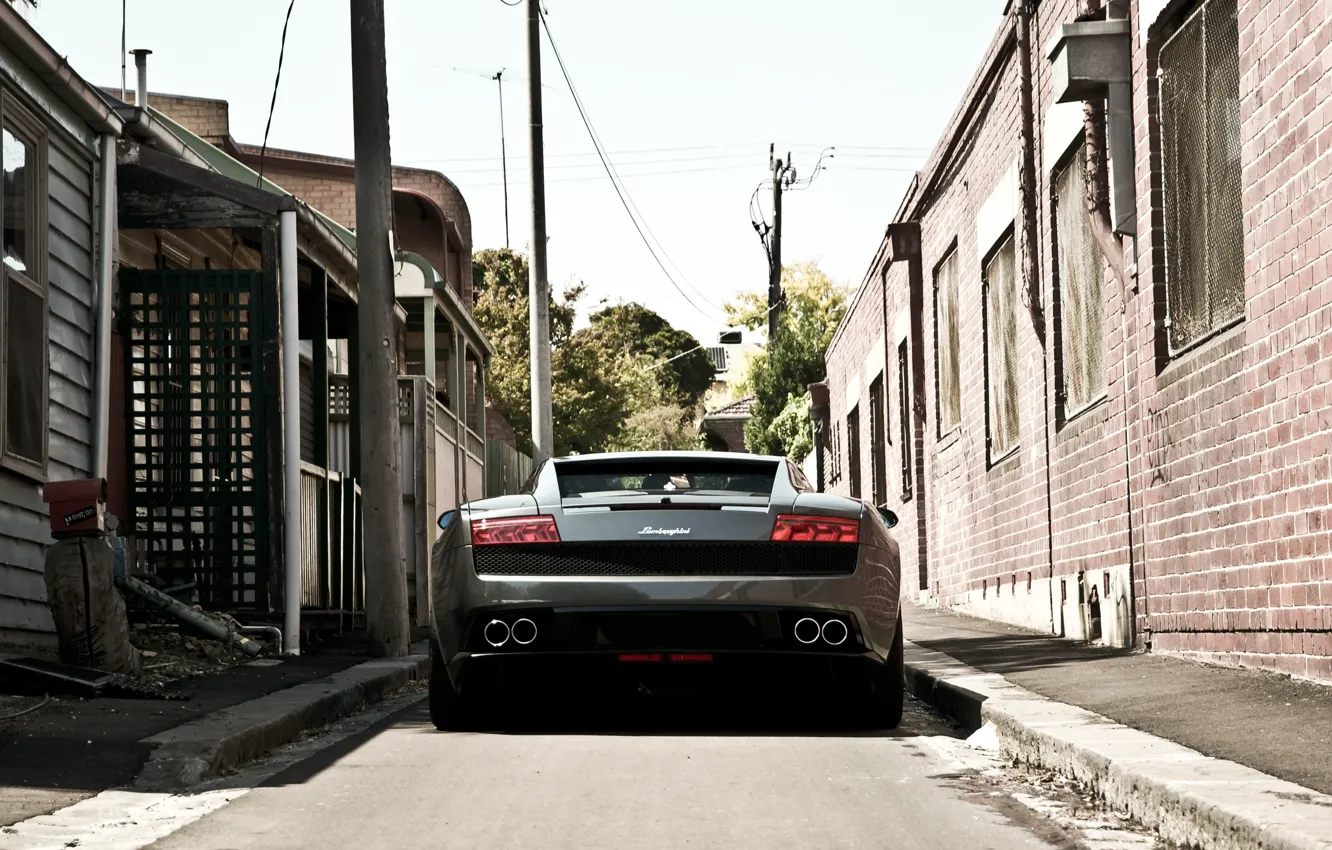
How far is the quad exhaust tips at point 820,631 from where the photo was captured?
784 centimetres

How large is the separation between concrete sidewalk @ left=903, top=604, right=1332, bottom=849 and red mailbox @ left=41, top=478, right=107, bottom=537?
4.45 m

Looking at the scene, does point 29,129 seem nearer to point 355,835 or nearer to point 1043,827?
point 355,835

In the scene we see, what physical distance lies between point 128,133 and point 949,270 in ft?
33.1

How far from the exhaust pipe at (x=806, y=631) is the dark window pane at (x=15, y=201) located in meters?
5.43

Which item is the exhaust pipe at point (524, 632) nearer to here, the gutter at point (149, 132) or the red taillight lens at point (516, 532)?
the red taillight lens at point (516, 532)

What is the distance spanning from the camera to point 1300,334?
8078 millimetres

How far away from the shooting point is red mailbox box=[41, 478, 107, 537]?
30.8 ft

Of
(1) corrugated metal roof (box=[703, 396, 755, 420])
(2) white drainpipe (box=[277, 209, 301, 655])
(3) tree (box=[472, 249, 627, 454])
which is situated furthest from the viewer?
(1) corrugated metal roof (box=[703, 396, 755, 420])

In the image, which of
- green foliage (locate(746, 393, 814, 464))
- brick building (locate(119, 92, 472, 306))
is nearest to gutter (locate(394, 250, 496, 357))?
brick building (locate(119, 92, 472, 306))

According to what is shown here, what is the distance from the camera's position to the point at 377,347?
40.8 feet

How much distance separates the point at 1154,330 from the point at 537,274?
50.2ft

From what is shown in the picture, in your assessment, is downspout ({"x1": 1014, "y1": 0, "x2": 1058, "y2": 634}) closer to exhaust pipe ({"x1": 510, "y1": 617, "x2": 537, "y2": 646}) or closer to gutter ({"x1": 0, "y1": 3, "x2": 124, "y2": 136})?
gutter ({"x1": 0, "y1": 3, "x2": 124, "y2": 136})

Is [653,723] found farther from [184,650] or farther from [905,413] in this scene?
[905,413]

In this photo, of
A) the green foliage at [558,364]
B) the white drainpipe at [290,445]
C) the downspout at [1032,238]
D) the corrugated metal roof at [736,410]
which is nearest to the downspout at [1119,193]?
the downspout at [1032,238]
